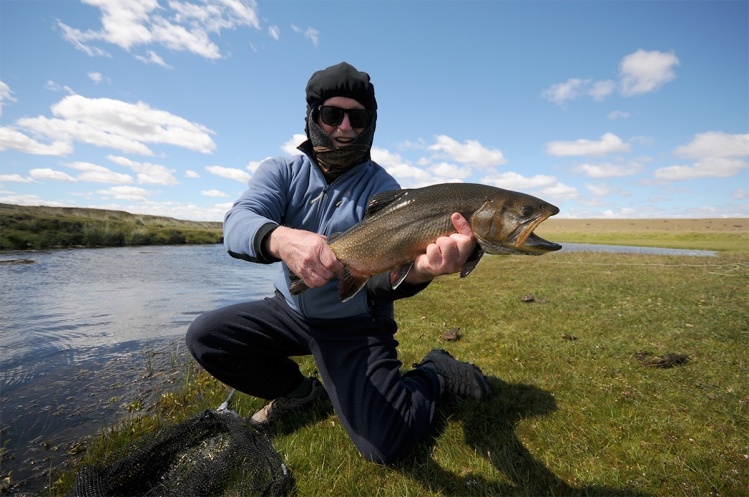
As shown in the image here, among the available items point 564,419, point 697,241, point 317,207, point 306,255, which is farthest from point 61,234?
point 697,241

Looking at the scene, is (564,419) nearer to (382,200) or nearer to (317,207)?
(382,200)

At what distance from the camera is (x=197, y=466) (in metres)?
2.95

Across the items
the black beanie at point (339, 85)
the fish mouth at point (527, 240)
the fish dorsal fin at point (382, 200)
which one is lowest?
the fish mouth at point (527, 240)

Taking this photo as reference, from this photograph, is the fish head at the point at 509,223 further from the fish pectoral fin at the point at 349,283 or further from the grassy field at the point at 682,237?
the grassy field at the point at 682,237

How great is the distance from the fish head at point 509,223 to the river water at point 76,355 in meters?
4.38

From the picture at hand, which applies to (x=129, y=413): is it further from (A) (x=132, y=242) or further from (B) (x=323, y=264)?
(A) (x=132, y=242)

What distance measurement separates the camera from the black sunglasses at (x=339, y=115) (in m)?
4.15

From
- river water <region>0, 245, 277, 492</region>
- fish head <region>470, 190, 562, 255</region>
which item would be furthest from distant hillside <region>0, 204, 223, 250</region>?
fish head <region>470, 190, 562, 255</region>

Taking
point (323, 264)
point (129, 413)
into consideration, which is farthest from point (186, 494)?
point (129, 413)

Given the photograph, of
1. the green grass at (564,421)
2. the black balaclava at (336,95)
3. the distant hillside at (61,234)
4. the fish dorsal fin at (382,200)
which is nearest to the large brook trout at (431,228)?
the fish dorsal fin at (382,200)

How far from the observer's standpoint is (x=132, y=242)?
37.7 meters

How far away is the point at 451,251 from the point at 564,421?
2.27 metres

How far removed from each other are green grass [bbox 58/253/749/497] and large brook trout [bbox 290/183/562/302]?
1549mm

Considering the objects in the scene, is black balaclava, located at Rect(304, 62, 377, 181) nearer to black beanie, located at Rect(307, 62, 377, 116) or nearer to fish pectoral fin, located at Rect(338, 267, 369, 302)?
black beanie, located at Rect(307, 62, 377, 116)
